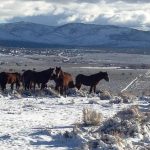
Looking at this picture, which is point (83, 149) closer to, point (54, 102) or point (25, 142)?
point (25, 142)

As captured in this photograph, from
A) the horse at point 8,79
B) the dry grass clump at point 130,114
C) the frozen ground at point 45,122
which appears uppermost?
the horse at point 8,79

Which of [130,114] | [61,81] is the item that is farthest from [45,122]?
[61,81]

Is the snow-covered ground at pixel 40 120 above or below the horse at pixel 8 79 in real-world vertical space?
below

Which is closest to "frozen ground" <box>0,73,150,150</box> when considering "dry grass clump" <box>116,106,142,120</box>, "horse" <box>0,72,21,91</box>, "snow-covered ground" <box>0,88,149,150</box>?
"snow-covered ground" <box>0,88,149,150</box>

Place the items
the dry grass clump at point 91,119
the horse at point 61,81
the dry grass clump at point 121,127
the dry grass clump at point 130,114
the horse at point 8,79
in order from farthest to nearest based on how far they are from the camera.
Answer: the horse at point 8,79
the horse at point 61,81
the dry grass clump at point 130,114
the dry grass clump at point 91,119
the dry grass clump at point 121,127

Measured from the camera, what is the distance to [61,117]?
16.6 m

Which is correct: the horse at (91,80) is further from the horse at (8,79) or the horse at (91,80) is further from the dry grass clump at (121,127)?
the dry grass clump at (121,127)

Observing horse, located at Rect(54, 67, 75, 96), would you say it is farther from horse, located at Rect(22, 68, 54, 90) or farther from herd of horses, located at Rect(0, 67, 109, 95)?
horse, located at Rect(22, 68, 54, 90)

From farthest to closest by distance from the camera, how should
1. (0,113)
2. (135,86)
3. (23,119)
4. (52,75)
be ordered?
(135,86), (52,75), (0,113), (23,119)

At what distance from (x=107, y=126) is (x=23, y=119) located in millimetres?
3117

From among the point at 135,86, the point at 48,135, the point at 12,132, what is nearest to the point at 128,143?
the point at 48,135

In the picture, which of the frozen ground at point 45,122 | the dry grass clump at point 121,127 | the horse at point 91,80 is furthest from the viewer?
the horse at point 91,80

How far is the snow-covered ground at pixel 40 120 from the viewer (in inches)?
480

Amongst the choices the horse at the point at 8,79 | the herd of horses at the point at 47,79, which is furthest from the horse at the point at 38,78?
the horse at the point at 8,79
